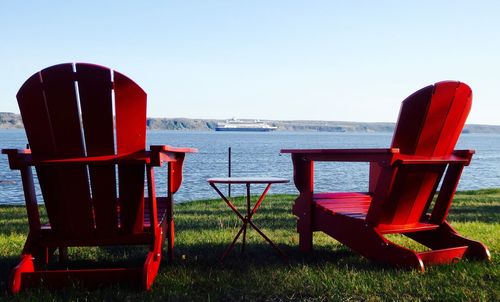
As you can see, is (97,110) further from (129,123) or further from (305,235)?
(305,235)

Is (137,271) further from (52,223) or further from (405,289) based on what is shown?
(405,289)

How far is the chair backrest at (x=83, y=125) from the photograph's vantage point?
346 cm

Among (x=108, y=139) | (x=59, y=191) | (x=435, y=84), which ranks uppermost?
(x=435, y=84)

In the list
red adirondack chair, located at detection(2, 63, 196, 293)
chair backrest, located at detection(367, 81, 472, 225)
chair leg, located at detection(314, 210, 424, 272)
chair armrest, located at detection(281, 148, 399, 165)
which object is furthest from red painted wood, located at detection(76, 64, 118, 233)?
chair backrest, located at detection(367, 81, 472, 225)

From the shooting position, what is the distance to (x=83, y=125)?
3.50 m

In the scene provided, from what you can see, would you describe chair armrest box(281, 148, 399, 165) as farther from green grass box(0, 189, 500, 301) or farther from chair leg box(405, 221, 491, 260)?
chair leg box(405, 221, 491, 260)

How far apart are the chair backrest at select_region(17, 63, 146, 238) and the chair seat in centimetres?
162

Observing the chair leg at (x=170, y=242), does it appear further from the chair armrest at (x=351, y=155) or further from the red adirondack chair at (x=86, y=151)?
the chair armrest at (x=351, y=155)

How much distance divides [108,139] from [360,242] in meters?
1.92

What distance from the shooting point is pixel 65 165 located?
3.53 m

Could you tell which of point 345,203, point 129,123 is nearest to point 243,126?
point 345,203

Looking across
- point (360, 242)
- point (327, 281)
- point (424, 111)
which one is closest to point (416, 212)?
point (360, 242)

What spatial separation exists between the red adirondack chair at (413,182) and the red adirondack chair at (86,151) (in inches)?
56.4

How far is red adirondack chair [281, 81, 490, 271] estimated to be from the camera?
3908mm
